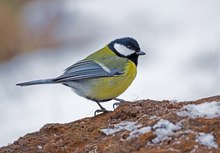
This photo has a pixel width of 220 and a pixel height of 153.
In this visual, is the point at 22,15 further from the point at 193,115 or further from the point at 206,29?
the point at 193,115

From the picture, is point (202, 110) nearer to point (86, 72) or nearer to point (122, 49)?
point (86, 72)

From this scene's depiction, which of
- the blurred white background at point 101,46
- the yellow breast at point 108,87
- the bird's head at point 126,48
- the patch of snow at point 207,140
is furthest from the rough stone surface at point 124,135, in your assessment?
the blurred white background at point 101,46

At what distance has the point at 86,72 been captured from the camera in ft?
18.3

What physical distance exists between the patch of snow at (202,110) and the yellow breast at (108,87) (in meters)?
1.43

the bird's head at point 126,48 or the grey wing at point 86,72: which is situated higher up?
the bird's head at point 126,48

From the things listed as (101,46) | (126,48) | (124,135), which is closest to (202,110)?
(124,135)

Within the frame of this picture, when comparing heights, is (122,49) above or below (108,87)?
above

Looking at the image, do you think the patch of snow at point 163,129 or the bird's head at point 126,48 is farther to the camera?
the bird's head at point 126,48

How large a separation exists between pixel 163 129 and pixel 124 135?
225 mm

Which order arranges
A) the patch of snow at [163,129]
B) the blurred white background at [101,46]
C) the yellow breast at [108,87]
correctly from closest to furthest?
the patch of snow at [163,129] < the yellow breast at [108,87] < the blurred white background at [101,46]

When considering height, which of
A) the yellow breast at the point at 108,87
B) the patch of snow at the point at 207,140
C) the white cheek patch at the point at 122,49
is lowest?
the yellow breast at the point at 108,87

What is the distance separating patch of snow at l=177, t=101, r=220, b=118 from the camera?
3.96 m

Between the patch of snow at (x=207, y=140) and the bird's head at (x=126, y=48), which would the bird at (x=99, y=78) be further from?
the patch of snow at (x=207, y=140)

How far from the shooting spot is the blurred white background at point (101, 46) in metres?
7.60
